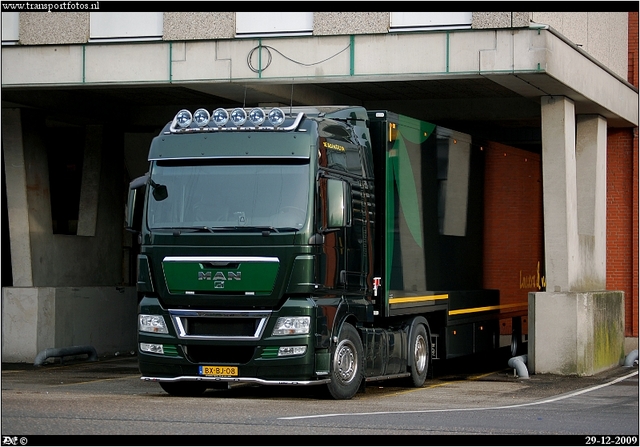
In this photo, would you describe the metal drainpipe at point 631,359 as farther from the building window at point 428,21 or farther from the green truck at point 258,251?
the green truck at point 258,251

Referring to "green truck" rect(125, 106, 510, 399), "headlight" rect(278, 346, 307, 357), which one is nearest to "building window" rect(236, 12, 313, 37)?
"green truck" rect(125, 106, 510, 399)

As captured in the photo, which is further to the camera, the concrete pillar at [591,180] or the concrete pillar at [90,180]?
the concrete pillar at [90,180]

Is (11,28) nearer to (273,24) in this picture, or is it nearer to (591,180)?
(273,24)

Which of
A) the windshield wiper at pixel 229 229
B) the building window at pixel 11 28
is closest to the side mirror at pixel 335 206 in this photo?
the windshield wiper at pixel 229 229

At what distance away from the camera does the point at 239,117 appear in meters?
14.7

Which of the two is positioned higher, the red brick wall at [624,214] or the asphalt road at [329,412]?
the red brick wall at [624,214]

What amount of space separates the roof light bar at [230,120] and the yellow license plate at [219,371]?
286 centimetres

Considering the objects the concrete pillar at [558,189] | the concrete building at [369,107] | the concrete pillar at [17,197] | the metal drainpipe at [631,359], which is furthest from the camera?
the concrete pillar at [17,197]

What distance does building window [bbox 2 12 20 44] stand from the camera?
69.5 ft

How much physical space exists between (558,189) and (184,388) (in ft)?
26.3

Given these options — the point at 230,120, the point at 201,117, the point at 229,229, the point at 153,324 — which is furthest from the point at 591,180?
the point at 153,324

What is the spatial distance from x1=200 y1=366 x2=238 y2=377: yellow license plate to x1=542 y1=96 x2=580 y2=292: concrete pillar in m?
7.94

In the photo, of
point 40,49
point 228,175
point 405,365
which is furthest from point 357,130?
point 40,49

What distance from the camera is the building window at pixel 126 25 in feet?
67.9
